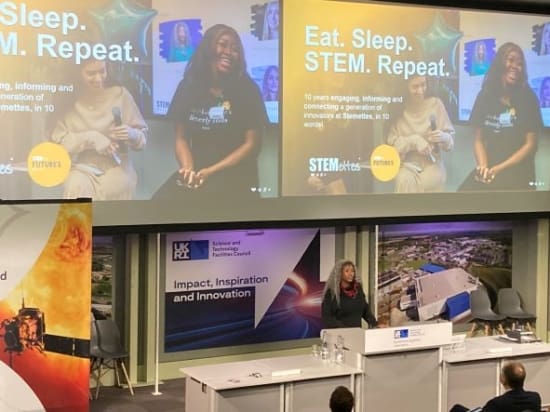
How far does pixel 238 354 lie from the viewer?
348 inches

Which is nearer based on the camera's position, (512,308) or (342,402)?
(342,402)

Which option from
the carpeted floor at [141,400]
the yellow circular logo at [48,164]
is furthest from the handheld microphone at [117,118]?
the carpeted floor at [141,400]

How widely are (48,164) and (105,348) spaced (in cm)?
178

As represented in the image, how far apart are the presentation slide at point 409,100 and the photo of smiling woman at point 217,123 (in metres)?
0.36

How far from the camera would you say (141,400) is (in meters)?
7.83

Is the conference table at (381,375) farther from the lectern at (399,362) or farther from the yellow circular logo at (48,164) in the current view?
the yellow circular logo at (48,164)

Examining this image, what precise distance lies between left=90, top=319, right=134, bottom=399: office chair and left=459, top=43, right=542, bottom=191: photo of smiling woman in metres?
3.59

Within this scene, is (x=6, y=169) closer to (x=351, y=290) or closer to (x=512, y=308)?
(x=351, y=290)

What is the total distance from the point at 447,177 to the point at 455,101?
735 mm

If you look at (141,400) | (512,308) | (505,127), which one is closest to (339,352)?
(141,400)

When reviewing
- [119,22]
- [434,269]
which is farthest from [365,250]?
[119,22]

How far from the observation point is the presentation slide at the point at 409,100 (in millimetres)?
8102

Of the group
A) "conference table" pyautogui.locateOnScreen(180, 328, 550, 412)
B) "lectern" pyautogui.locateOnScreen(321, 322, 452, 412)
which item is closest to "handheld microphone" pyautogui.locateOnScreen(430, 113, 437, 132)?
"conference table" pyautogui.locateOnScreen(180, 328, 550, 412)

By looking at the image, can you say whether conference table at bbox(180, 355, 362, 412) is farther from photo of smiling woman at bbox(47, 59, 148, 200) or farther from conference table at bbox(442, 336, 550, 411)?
photo of smiling woman at bbox(47, 59, 148, 200)
